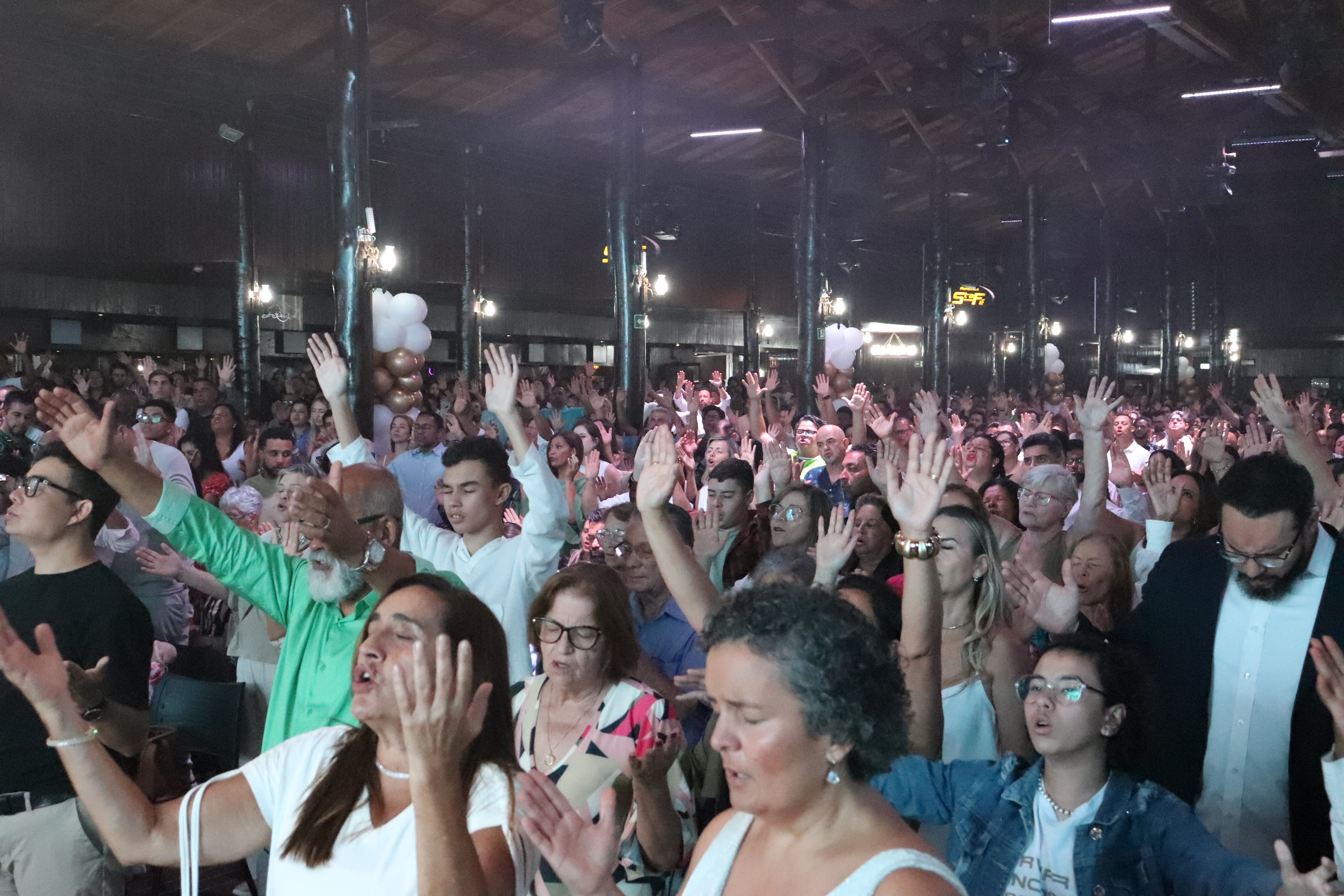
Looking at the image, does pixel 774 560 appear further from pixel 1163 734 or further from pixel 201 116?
pixel 201 116

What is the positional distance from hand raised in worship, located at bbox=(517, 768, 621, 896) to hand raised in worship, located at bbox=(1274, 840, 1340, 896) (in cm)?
87

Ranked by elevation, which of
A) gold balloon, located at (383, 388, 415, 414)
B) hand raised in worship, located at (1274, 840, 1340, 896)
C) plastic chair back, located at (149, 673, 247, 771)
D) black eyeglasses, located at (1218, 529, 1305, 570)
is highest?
gold balloon, located at (383, 388, 415, 414)

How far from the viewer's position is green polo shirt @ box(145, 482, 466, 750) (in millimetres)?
2357

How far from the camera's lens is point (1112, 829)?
1.92 metres

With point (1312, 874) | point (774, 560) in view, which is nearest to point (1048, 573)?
A: point (774, 560)

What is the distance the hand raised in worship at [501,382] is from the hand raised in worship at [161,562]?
1.04 m

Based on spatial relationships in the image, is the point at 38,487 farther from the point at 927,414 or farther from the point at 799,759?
the point at 927,414

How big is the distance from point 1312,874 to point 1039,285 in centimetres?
1663

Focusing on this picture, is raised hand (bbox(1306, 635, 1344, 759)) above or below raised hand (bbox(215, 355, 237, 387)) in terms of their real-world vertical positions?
below

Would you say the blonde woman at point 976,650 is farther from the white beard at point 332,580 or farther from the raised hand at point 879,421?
the raised hand at point 879,421

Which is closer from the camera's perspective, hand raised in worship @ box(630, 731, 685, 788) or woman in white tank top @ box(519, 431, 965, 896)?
woman in white tank top @ box(519, 431, 965, 896)

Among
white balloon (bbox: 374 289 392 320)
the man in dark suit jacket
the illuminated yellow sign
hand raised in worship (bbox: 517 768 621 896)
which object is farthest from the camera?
the illuminated yellow sign

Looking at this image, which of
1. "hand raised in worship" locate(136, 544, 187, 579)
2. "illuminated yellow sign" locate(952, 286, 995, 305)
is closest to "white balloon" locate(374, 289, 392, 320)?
"hand raised in worship" locate(136, 544, 187, 579)

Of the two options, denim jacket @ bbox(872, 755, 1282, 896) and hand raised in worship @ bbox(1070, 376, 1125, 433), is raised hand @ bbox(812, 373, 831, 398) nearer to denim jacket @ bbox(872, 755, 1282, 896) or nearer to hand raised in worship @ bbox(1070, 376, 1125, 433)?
hand raised in worship @ bbox(1070, 376, 1125, 433)
